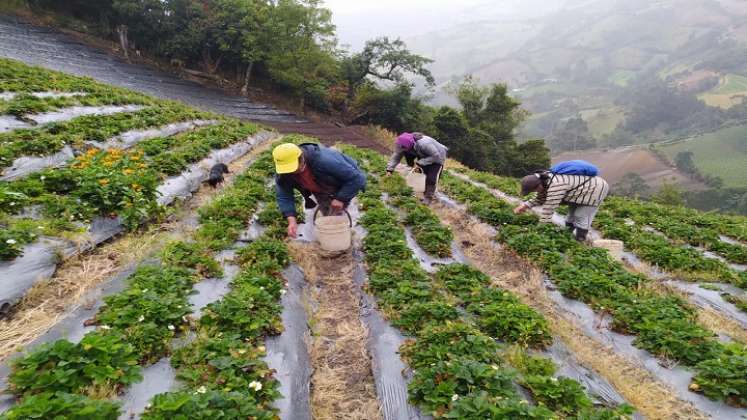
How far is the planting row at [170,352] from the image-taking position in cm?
289

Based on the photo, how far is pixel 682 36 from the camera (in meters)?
183

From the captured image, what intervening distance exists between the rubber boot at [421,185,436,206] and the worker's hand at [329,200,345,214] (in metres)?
4.08

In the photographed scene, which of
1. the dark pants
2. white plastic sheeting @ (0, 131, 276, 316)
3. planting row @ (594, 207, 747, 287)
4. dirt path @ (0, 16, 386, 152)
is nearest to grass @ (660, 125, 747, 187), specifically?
dirt path @ (0, 16, 386, 152)

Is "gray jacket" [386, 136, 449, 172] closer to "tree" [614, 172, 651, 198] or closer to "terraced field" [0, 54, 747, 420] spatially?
"terraced field" [0, 54, 747, 420]

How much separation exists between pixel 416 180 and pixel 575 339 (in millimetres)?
5916

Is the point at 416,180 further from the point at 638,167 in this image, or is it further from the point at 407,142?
the point at 638,167

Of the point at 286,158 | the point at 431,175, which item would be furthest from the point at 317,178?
the point at 431,175

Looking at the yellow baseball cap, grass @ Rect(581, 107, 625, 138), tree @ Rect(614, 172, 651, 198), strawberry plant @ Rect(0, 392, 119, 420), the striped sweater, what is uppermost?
grass @ Rect(581, 107, 625, 138)

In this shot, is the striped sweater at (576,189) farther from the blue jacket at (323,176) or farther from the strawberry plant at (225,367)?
the strawberry plant at (225,367)

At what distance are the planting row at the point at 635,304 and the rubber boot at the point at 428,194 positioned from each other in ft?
6.31

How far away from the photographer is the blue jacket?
6.41m

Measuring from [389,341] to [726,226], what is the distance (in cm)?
1077

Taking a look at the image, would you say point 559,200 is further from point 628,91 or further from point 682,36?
point 682,36

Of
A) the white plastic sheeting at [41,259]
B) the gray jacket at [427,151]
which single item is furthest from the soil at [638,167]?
the white plastic sheeting at [41,259]
